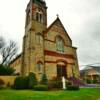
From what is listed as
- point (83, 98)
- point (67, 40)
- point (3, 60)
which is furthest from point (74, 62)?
point (3, 60)

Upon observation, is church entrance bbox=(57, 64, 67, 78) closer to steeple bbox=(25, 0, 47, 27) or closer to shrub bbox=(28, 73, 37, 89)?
shrub bbox=(28, 73, 37, 89)

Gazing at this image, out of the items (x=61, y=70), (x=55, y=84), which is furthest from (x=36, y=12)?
(x=55, y=84)

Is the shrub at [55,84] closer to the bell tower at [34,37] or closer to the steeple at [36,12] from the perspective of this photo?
the bell tower at [34,37]

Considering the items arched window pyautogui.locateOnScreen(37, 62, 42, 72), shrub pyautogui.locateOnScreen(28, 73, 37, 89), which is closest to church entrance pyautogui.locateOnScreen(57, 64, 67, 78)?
arched window pyautogui.locateOnScreen(37, 62, 42, 72)

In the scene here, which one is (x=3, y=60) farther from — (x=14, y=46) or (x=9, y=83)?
(x=9, y=83)

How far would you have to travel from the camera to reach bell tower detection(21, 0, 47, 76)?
28.8 metres

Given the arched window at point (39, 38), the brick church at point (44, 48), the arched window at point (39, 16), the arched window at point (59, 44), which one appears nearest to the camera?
the brick church at point (44, 48)

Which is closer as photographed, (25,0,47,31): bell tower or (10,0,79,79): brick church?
(10,0,79,79): brick church


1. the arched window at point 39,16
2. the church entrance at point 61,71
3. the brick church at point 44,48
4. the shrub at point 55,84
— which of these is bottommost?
the shrub at point 55,84

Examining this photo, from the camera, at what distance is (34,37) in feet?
99.3

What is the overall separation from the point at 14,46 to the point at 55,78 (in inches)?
1054

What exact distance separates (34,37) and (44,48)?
9.63ft

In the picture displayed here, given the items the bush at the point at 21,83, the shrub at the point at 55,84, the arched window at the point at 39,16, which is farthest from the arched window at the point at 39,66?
the arched window at the point at 39,16

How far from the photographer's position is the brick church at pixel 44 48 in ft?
96.2
